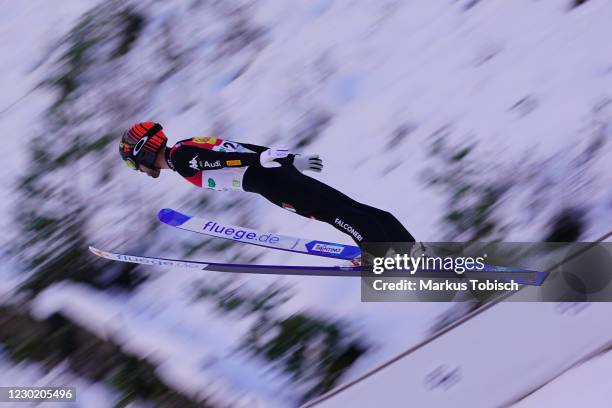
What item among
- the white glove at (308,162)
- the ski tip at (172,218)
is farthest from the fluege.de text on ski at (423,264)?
the ski tip at (172,218)

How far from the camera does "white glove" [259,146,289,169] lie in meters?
5.31

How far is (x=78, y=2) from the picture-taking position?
32.4 ft

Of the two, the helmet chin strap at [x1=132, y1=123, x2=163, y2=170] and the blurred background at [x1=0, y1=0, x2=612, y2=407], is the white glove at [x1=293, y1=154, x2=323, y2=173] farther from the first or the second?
the blurred background at [x1=0, y1=0, x2=612, y2=407]

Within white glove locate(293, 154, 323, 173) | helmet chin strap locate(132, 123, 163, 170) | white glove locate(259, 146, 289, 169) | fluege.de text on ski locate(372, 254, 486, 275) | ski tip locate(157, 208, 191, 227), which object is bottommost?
fluege.de text on ski locate(372, 254, 486, 275)

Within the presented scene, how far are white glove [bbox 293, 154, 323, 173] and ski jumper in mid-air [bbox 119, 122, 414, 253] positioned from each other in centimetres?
16

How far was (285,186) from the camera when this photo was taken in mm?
5824

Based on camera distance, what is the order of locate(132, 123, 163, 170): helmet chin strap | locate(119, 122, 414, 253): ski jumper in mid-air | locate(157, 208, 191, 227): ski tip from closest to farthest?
locate(119, 122, 414, 253): ski jumper in mid-air → locate(132, 123, 163, 170): helmet chin strap → locate(157, 208, 191, 227): ski tip

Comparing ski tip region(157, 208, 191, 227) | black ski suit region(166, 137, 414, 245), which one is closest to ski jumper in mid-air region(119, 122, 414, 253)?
black ski suit region(166, 137, 414, 245)

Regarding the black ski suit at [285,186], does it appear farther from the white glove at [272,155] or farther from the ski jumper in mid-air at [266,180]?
the white glove at [272,155]

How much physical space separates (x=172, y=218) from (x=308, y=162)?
1.76m

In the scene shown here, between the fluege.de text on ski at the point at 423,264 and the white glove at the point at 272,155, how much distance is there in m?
1.04

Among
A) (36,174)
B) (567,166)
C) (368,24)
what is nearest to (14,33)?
(36,174)

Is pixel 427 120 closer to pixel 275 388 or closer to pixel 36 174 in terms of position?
pixel 275 388

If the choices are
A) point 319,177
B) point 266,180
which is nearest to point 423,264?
point 266,180
